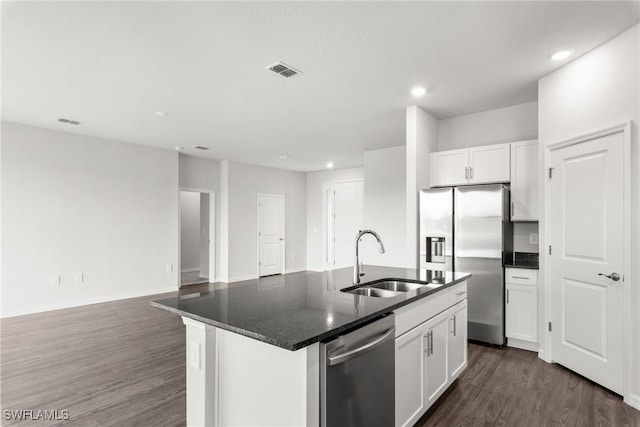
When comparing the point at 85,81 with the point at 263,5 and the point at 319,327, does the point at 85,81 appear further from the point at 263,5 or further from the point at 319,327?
the point at 319,327

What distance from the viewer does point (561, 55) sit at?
9.25 ft

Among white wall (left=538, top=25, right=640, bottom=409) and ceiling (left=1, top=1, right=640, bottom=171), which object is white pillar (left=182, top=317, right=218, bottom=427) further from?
white wall (left=538, top=25, right=640, bottom=409)

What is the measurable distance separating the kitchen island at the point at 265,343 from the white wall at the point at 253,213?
5556mm

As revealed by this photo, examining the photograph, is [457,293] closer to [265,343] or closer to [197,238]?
[265,343]

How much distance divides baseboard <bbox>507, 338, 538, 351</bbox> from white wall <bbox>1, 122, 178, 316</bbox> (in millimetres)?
5591

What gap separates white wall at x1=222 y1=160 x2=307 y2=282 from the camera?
7430 millimetres

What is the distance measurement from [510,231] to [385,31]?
2.65 m

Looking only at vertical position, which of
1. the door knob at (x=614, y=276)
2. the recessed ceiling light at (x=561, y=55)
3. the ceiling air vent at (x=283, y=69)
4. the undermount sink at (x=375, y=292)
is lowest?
the undermount sink at (x=375, y=292)

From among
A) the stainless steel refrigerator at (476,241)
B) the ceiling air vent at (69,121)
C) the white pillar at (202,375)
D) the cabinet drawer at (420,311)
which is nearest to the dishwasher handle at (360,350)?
the cabinet drawer at (420,311)

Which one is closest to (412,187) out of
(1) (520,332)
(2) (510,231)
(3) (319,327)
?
(2) (510,231)

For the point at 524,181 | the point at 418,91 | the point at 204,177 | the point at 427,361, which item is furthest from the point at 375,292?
the point at 204,177

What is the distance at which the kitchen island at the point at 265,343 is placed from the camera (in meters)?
1.29

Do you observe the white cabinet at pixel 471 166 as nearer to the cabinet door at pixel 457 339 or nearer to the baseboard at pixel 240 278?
the cabinet door at pixel 457 339

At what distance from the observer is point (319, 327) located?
4.47 feet
